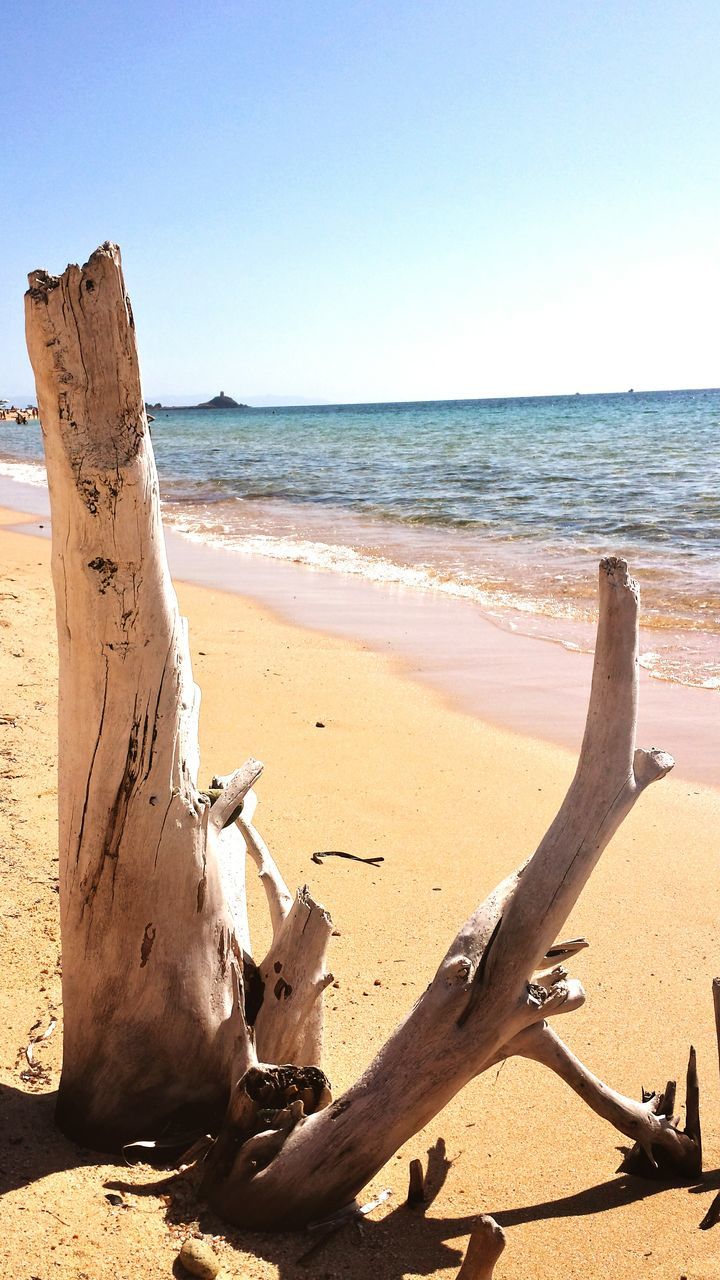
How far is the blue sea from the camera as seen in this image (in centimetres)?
1034

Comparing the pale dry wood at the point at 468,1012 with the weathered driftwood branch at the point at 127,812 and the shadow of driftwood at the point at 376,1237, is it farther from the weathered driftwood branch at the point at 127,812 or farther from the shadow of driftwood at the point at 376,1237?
the weathered driftwood branch at the point at 127,812

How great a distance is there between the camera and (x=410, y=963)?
396cm

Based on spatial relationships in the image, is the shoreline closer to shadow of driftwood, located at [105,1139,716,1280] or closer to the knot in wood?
shadow of driftwood, located at [105,1139,716,1280]

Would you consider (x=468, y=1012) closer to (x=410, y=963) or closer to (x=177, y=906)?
(x=177, y=906)

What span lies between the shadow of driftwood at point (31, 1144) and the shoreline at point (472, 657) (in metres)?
4.14

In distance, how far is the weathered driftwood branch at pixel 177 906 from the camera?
7.82ft

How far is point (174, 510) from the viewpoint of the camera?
794 inches

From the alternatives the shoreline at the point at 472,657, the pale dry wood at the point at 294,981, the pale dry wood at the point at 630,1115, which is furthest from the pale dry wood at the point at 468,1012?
the shoreline at the point at 472,657

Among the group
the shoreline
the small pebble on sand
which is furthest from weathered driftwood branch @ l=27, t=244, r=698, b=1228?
the shoreline

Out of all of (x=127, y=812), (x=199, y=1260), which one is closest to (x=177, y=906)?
(x=127, y=812)

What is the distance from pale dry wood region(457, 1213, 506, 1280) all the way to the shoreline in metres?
4.09

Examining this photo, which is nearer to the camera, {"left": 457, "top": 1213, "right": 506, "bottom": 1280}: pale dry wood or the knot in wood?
{"left": 457, "top": 1213, "right": 506, "bottom": 1280}: pale dry wood

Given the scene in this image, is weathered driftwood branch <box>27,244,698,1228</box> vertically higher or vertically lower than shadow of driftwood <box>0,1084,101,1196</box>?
higher

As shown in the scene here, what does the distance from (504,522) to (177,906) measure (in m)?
14.5
